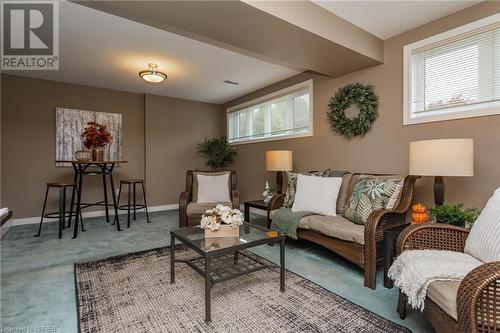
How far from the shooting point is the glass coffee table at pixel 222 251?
1793mm

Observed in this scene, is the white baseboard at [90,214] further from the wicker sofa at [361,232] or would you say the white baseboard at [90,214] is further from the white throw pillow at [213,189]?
the wicker sofa at [361,232]

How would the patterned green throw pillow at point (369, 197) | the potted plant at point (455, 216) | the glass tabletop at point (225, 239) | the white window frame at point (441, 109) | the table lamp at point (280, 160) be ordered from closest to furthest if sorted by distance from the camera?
the glass tabletop at point (225, 239), the potted plant at point (455, 216), the white window frame at point (441, 109), the patterned green throw pillow at point (369, 197), the table lamp at point (280, 160)

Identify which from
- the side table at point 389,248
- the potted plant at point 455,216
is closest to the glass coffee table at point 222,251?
the side table at point 389,248

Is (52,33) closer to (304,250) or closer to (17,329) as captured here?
(17,329)

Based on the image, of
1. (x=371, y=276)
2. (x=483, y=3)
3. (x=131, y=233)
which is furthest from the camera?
(x=131, y=233)

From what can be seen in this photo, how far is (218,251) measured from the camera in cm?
183

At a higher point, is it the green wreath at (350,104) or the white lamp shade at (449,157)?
the green wreath at (350,104)

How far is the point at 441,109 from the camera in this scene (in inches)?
107

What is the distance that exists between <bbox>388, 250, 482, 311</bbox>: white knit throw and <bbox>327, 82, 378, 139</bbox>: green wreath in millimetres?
1955

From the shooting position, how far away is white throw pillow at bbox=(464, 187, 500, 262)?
147cm

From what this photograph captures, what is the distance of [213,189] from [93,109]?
2.87m

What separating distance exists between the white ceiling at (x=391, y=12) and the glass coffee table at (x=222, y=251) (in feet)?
7.18

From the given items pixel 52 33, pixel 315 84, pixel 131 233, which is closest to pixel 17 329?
pixel 131 233

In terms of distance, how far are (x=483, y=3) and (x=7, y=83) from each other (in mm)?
6317
